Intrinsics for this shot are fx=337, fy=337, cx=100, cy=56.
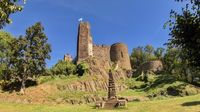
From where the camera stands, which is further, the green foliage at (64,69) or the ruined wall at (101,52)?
the ruined wall at (101,52)

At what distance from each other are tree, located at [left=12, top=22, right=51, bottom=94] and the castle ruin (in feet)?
49.9

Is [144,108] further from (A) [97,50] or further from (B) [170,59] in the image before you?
(B) [170,59]

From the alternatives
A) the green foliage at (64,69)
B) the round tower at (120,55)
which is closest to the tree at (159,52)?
the round tower at (120,55)

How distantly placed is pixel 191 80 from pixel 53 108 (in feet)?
117

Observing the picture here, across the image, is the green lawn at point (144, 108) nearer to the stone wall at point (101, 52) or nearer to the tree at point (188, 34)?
the tree at point (188, 34)

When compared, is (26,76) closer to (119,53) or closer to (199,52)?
(119,53)

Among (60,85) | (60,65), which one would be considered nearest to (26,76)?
(60,85)

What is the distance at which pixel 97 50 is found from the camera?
8206 centimetres

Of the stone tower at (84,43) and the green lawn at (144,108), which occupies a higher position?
the stone tower at (84,43)

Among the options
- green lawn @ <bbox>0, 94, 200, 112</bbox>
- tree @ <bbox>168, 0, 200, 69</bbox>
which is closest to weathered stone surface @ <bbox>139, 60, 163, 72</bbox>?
green lawn @ <bbox>0, 94, 200, 112</bbox>

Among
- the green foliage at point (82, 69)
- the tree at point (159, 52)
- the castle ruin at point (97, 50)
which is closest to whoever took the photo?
the green foliage at point (82, 69)

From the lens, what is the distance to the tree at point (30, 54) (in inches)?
2240

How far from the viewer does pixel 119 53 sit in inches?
3467

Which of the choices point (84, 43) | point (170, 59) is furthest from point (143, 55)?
point (84, 43)
